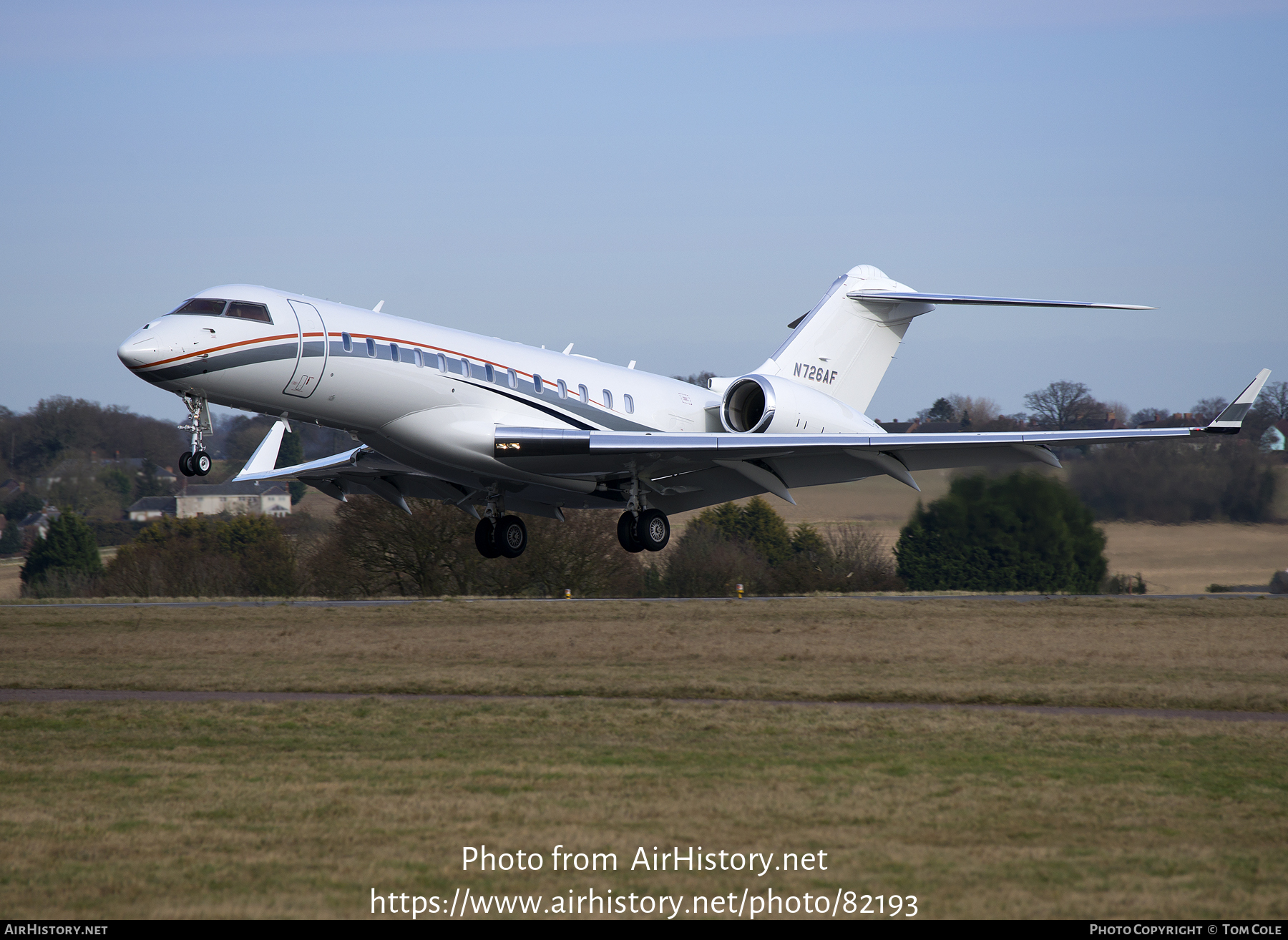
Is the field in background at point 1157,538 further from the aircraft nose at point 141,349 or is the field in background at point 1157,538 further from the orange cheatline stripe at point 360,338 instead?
the aircraft nose at point 141,349

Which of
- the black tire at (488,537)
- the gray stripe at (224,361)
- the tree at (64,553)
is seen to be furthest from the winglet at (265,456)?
the tree at (64,553)

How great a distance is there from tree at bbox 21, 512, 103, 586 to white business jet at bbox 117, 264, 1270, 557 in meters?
41.8

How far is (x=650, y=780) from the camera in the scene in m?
13.2

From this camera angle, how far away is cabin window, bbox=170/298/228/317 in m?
14.5

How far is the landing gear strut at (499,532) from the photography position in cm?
1980

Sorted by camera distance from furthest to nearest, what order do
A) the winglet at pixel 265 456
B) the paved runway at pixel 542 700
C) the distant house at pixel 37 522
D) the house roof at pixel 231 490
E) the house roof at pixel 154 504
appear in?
the house roof at pixel 231 490 → the house roof at pixel 154 504 → the distant house at pixel 37 522 → the winglet at pixel 265 456 → the paved runway at pixel 542 700

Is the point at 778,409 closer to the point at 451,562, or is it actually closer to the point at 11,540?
the point at 451,562

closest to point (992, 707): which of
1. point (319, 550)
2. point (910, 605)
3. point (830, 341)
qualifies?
point (830, 341)

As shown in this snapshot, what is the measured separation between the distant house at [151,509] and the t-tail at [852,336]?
179 ft

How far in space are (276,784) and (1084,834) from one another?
8.13 meters

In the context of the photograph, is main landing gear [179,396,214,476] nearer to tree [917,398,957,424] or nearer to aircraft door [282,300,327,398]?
aircraft door [282,300,327,398]

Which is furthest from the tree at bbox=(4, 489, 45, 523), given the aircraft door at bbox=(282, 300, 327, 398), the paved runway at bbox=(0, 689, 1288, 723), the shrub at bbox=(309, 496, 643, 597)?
the aircraft door at bbox=(282, 300, 327, 398)

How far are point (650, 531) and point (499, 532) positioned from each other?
2733 mm

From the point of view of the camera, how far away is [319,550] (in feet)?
163
